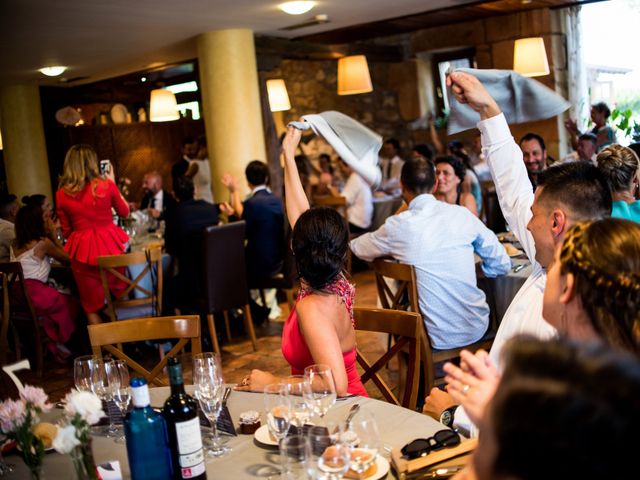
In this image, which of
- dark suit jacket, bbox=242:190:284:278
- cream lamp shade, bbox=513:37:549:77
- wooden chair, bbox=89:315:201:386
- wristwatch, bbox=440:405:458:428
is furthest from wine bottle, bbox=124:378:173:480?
cream lamp shade, bbox=513:37:549:77

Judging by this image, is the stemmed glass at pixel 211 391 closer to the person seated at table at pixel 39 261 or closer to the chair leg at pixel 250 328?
the chair leg at pixel 250 328

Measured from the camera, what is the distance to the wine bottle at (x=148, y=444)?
149 cm

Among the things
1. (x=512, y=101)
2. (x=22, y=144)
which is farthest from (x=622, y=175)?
(x=22, y=144)

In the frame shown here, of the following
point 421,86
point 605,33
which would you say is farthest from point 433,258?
point 421,86

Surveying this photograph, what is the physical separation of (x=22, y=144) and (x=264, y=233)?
99.5 inches

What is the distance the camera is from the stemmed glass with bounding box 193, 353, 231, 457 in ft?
5.86

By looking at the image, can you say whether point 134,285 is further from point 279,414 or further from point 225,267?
point 279,414

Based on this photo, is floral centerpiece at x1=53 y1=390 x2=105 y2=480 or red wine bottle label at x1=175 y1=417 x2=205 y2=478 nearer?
floral centerpiece at x1=53 y1=390 x2=105 y2=480

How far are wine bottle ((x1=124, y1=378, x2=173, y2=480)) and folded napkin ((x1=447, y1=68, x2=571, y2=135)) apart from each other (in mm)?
1933

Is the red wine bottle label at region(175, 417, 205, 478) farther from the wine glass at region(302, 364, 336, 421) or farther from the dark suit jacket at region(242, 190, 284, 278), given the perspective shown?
the dark suit jacket at region(242, 190, 284, 278)

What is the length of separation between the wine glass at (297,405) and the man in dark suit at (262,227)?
13.2ft

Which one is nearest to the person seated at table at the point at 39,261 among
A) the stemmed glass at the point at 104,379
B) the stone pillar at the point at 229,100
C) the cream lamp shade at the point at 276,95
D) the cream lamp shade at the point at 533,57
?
the stone pillar at the point at 229,100

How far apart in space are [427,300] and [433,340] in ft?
0.68

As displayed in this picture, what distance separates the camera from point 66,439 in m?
1.38
